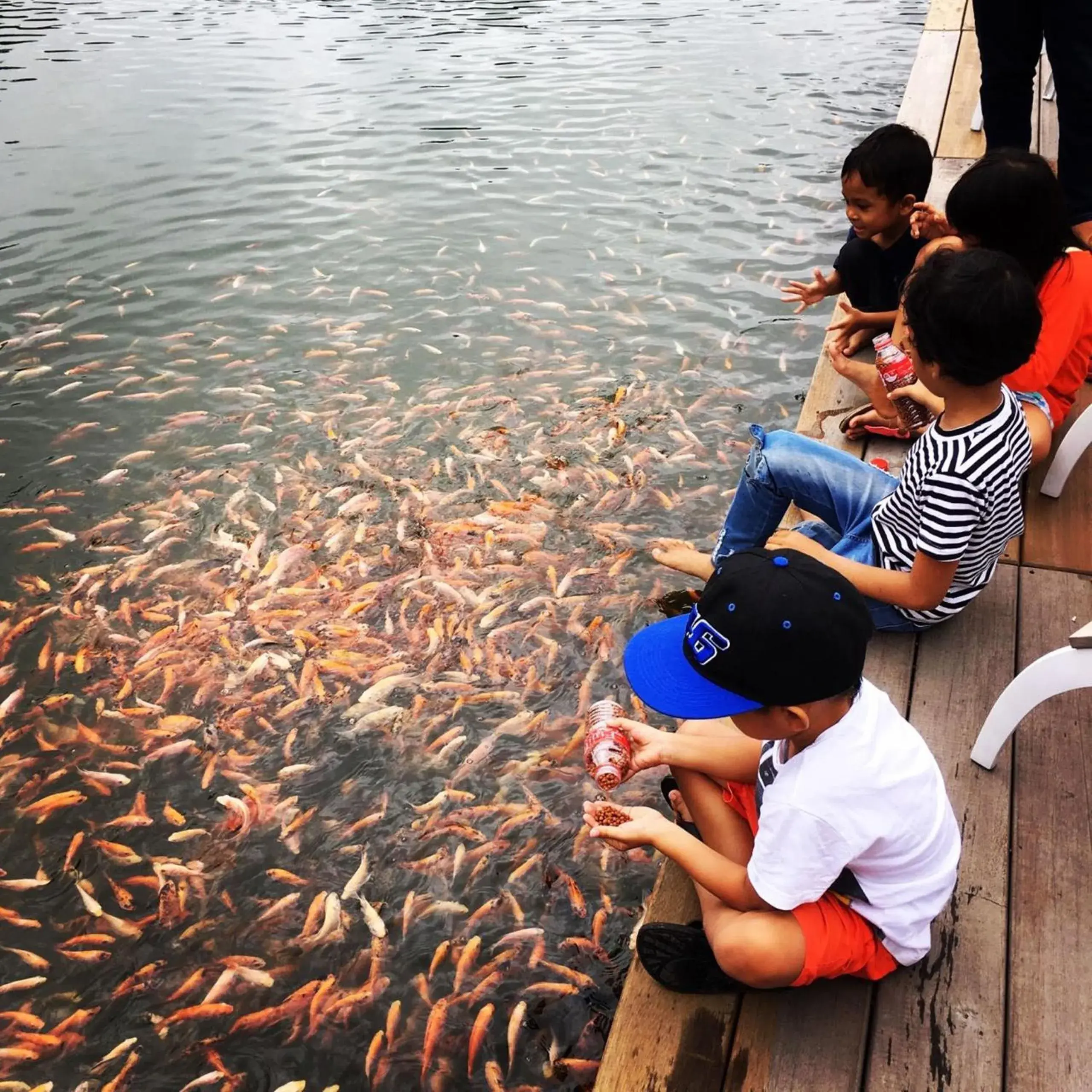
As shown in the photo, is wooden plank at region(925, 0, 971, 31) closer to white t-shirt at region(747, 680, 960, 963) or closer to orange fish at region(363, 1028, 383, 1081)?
white t-shirt at region(747, 680, 960, 963)

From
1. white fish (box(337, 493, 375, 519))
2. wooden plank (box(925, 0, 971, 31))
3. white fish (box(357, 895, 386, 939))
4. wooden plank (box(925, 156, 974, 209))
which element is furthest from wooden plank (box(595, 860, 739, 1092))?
wooden plank (box(925, 0, 971, 31))

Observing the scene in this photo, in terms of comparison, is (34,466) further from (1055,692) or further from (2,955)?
(1055,692)

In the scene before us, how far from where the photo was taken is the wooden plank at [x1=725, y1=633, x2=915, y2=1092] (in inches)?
81.4

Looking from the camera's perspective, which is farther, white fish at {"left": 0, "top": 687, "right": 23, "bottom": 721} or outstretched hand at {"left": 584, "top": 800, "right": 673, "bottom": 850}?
white fish at {"left": 0, "top": 687, "right": 23, "bottom": 721}

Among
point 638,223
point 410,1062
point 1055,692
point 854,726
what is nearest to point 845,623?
point 854,726

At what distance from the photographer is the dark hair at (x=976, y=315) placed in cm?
243

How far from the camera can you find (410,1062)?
9.49 ft

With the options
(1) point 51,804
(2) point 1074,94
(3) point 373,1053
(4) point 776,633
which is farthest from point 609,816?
(2) point 1074,94

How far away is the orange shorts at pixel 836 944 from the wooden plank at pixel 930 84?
624 cm

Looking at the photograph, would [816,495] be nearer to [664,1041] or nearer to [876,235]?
[876,235]

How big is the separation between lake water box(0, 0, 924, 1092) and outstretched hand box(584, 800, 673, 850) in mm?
979

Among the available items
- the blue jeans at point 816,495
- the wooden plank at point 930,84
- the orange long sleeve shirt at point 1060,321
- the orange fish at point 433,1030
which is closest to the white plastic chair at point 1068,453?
the orange long sleeve shirt at point 1060,321

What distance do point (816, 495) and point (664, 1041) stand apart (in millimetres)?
1908

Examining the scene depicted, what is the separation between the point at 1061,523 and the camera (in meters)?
3.59
